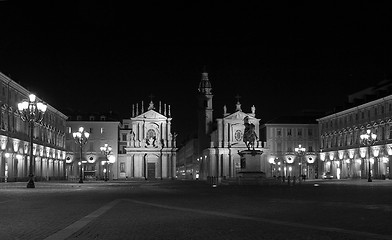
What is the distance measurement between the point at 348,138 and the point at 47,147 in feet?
170

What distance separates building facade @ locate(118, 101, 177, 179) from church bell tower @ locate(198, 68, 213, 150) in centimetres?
1985

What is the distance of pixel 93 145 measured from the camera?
125000mm

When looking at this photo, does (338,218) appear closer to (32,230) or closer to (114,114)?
(32,230)

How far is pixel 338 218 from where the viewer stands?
54.2ft

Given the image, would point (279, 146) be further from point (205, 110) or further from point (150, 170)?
point (150, 170)

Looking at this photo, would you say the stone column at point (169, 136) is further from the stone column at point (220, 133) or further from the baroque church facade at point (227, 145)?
the stone column at point (220, 133)

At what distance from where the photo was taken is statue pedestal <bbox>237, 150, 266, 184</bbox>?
2445 inches

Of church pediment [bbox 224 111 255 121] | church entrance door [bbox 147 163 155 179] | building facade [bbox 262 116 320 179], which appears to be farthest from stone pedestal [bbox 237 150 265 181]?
church pediment [bbox 224 111 255 121]

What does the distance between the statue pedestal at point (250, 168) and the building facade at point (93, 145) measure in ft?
210

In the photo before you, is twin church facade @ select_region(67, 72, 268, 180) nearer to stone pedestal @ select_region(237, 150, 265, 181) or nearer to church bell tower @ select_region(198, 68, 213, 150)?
church bell tower @ select_region(198, 68, 213, 150)

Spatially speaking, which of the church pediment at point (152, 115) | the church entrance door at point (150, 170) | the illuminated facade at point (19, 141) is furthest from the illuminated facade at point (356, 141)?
the illuminated facade at point (19, 141)

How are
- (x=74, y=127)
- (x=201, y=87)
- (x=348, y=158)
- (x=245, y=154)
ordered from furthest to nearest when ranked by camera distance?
1. (x=201, y=87)
2. (x=74, y=127)
3. (x=348, y=158)
4. (x=245, y=154)

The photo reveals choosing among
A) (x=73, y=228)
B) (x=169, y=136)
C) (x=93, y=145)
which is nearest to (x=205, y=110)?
(x=169, y=136)

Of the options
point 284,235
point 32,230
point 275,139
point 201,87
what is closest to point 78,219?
point 32,230
